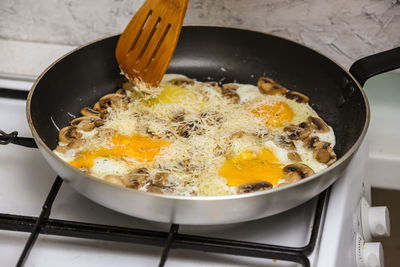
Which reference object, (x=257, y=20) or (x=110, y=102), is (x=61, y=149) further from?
(x=257, y=20)

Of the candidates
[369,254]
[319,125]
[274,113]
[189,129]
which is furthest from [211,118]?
[369,254]

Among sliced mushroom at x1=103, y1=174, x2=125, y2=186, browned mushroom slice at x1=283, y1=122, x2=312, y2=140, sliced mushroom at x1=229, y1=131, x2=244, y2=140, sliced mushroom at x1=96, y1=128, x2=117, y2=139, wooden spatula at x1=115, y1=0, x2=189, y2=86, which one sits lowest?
sliced mushroom at x1=96, y1=128, x2=117, y2=139

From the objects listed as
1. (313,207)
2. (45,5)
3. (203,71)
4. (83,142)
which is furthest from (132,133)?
(45,5)

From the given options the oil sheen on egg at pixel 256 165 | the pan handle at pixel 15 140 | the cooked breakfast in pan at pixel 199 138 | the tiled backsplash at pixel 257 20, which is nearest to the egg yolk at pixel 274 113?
the cooked breakfast in pan at pixel 199 138

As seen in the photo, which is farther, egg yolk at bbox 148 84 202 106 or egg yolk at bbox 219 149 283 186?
egg yolk at bbox 148 84 202 106

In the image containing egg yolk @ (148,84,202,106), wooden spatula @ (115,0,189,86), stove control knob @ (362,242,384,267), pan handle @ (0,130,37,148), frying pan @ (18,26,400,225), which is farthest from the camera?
egg yolk @ (148,84,202,106)

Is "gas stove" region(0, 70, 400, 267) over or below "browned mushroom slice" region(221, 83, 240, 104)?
below

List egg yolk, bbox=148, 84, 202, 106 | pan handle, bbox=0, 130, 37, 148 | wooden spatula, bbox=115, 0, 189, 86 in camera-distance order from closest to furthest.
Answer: pan handle, bbox=0, 130, 37, 148
wooden spatula, bbox=115, 0, 189, 86
egg yolk, bbox=148, 84, 202, 106

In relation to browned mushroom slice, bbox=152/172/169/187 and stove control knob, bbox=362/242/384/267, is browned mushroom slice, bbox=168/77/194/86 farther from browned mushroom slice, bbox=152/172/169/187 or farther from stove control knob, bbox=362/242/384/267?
stove control knob, bbox=362/242/384/267

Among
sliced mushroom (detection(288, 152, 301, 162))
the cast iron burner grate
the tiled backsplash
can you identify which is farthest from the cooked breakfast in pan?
the tiled backsplash
